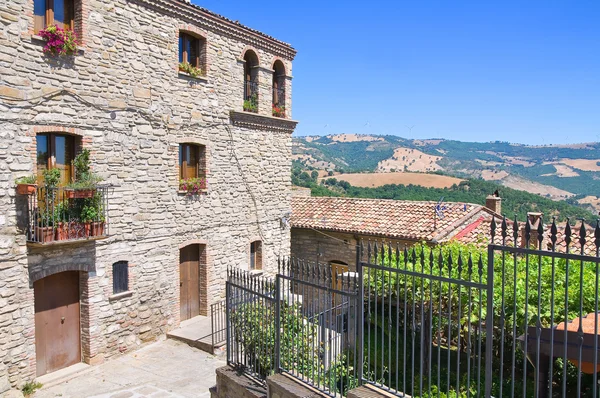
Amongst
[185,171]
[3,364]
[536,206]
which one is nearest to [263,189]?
[185,171]

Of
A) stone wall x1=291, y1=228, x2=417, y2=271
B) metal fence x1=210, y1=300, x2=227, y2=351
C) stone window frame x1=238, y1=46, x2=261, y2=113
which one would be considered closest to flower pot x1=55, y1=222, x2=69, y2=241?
metal fence x1=210, y1=300, x2=227, y2=351

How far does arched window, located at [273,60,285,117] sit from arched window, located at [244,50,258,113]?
1.31 m

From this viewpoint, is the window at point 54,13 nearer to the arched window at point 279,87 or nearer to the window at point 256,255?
the arched window at point 279,87

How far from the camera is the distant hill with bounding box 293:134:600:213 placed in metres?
91.4

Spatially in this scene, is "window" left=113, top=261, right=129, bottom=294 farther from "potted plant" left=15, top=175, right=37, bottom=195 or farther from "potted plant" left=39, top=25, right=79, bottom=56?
"potted plant" left=39, top=25, right=79, bottom=56

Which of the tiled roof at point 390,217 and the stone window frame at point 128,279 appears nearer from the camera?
the stone window frame at point 128,279

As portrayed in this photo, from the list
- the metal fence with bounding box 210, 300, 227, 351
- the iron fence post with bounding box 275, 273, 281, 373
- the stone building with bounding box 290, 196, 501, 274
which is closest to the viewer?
the iron fence post with bounding box 275, 273, 281, 373

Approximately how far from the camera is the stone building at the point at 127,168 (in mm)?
9547

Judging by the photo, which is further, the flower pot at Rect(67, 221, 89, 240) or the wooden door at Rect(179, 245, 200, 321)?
the wooden door at Rect(179, 245, 200, 321)

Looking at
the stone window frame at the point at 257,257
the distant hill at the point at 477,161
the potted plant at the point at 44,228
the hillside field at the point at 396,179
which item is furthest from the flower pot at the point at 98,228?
the distant hill at the point at 477,161

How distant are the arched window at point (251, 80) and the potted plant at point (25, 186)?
7549 mm

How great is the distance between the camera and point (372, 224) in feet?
57.6

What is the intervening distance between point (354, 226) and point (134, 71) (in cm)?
951

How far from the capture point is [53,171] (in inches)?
385
